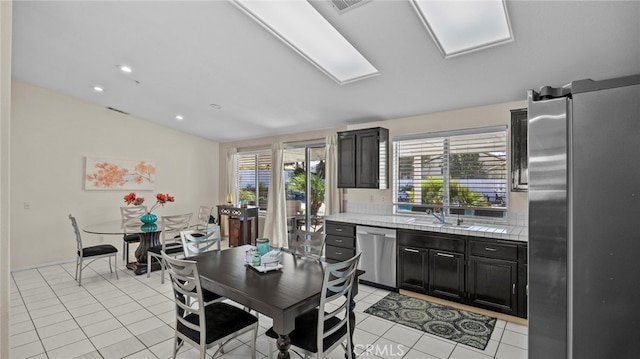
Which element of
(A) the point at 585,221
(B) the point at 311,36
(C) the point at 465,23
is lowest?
(A) the point at 585,221

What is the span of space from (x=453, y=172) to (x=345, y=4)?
9.14 feet

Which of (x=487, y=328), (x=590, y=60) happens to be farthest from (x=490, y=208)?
(x=590, y=60)

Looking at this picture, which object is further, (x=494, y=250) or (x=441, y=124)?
(x=441, y=124)

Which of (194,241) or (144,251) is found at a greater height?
(194,241)

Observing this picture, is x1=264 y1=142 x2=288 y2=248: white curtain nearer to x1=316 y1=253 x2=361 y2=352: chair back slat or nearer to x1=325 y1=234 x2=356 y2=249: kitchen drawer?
x1=325 y1=234 x2=356 y2=249: kitchen drawer

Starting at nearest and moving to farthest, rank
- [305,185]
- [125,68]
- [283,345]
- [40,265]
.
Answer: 1. [283,345]
2. [125,68]
3. [40,265]
4. [305,185]

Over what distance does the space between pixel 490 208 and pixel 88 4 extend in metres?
4.88

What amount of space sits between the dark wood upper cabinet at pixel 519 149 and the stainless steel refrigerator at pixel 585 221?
2529 mm

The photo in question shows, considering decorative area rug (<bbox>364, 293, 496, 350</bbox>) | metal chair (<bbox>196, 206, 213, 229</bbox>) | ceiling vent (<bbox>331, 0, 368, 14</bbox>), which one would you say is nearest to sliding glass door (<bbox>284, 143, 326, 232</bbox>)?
metal chair (<bbox>196, 206, 213, 229</bbox>)

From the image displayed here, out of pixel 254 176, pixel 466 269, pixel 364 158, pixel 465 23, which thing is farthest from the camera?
pixel 254 176

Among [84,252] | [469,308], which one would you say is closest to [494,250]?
[469,308]

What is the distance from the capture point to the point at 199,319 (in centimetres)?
200

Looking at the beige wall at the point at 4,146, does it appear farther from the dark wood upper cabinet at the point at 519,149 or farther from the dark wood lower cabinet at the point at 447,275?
the dark wood upper cabinet at the point at 519,149

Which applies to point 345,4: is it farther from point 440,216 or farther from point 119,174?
point 119,174
